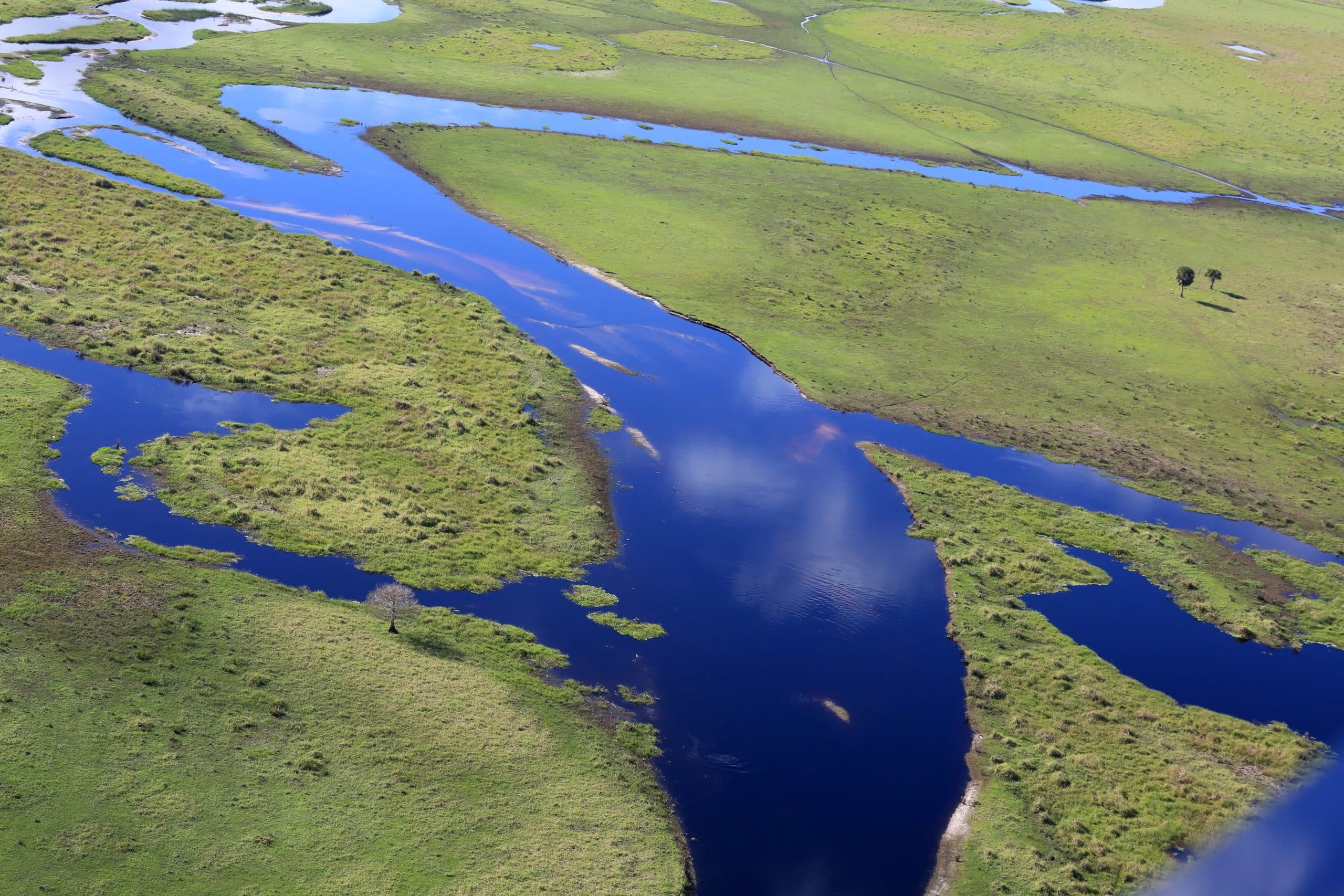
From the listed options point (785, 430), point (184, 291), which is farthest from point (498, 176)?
point (785, 430)

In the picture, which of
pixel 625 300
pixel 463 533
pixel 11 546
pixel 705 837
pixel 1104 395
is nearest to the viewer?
pixel 705 837

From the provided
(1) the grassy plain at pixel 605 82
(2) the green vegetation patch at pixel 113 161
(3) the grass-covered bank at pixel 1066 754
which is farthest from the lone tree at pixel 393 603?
(1) the grassy plain at pixel 605 82

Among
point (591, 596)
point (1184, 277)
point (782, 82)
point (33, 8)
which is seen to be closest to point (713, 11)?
point (782, 82)

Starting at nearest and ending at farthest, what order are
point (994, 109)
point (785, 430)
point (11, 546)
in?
point (11, 546), point (785, 430), point (994, 109)

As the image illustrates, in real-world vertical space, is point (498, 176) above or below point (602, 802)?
above

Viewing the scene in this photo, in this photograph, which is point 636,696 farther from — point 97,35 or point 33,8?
point 33,8

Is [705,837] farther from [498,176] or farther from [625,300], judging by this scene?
[498,176]

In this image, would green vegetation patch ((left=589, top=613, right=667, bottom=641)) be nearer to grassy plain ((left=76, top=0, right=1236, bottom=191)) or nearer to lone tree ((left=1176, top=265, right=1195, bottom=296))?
lone tree ((left=1176, top=265, right=1195, bottom=296))
